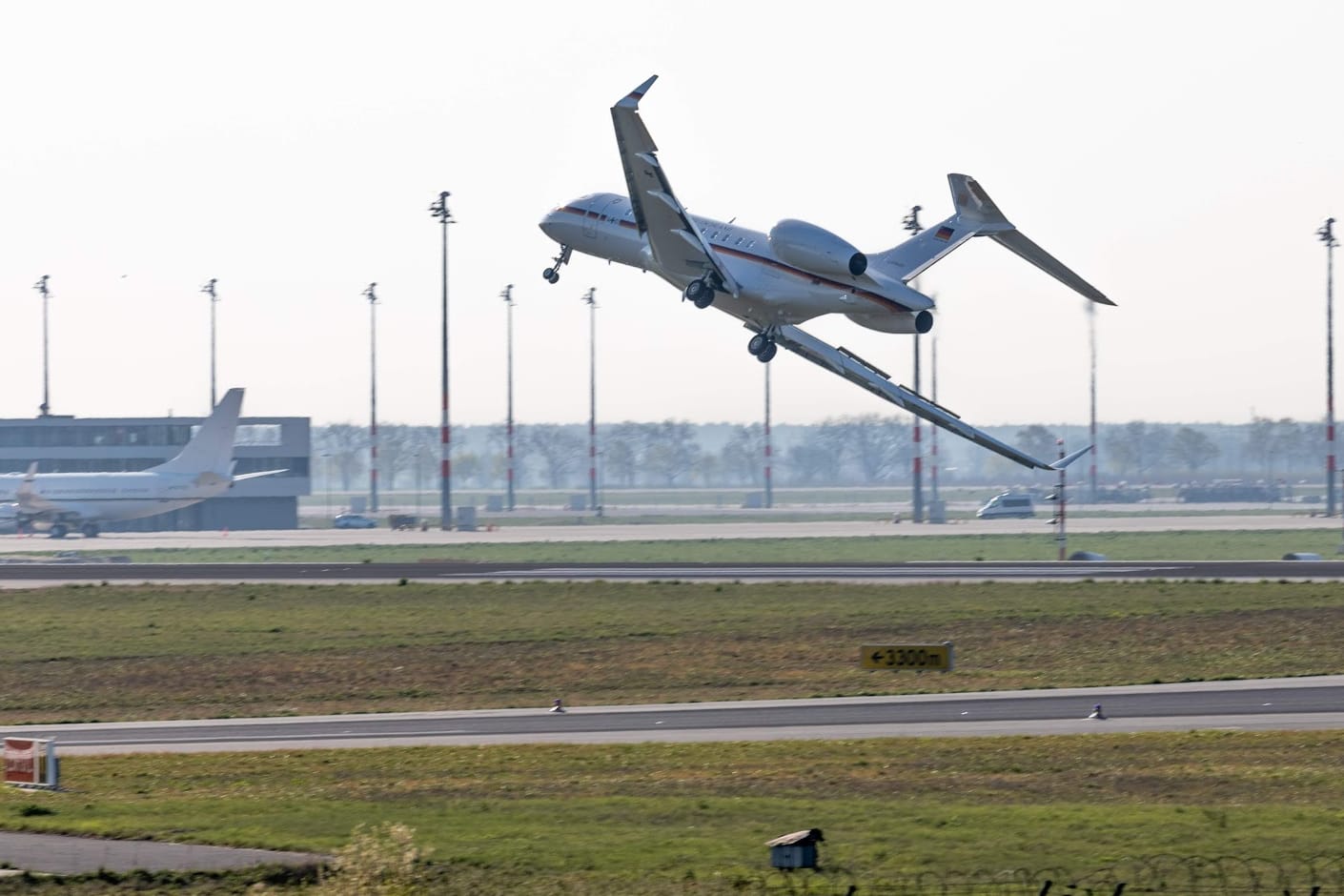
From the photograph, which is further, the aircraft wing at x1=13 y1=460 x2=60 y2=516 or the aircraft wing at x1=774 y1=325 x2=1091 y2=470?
the aircraft wing at x1=13 y1=460 x2=60 y2=516

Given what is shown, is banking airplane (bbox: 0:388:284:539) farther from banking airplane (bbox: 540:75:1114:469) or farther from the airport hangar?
banking airplane (bbox: 540:75:1114:469)

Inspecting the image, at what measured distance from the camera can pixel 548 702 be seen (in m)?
52.2

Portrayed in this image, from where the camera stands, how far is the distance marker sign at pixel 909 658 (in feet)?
180

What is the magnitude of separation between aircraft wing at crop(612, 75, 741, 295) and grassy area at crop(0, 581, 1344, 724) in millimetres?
12690

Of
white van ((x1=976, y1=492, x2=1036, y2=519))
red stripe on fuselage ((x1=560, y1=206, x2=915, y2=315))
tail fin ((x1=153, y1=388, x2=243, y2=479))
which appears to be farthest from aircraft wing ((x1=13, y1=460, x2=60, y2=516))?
red stripe on fuselage ((x1=560, y1=206, x2=915, y2=315))

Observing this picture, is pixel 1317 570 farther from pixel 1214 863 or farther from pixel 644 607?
pixel 1214 863

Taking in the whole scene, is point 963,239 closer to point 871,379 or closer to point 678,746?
point 871,379

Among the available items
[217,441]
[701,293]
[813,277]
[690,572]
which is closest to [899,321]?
[813,277]

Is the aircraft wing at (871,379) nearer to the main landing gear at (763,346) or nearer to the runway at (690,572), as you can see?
the main landing gear at (763,346)

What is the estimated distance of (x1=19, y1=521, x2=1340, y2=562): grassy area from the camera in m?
112

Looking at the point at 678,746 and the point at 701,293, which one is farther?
the point at 701,293

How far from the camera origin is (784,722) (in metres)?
46.0

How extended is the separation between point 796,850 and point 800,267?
2559cm

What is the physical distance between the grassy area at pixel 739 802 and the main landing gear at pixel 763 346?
1385 cm
